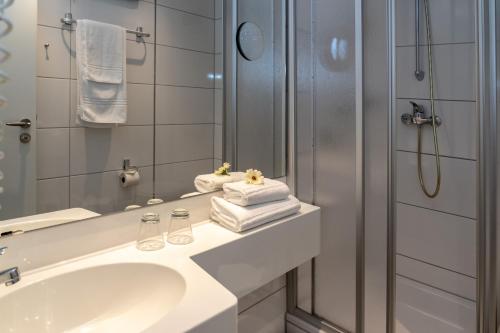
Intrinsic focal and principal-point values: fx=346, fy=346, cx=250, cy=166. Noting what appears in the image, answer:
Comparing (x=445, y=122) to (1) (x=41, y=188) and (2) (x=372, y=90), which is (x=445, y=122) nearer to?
(2) (x=372, y=90)

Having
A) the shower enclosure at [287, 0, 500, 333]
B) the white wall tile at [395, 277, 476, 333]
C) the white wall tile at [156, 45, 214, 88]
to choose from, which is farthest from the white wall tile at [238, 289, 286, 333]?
the white wall tile at [156, 45, 214, 88]

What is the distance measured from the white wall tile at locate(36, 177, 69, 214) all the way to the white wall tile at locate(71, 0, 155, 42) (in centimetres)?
52

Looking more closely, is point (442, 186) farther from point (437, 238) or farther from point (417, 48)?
point (417, 48)

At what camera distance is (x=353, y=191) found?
5.44 feet

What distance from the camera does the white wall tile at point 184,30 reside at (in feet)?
4.25

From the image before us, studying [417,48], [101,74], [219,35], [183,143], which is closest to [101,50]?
[101,74]

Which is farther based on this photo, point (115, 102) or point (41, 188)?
point (115, 102)

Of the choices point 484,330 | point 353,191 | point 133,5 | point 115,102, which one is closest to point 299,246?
point 353,191

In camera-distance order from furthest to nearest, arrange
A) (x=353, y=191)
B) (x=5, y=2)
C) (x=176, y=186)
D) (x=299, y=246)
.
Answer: (x=353, y=191) < (x=299, y=246) < (x=176, y=186) < (x=5, y=2)

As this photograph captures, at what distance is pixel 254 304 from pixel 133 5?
57.4 inches

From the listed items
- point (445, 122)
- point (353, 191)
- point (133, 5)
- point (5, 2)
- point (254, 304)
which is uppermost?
point (133, 5)

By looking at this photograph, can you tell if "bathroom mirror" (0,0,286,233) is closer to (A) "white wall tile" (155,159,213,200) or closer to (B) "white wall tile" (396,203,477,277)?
(A) "white wall tile" (155,159,213,200)

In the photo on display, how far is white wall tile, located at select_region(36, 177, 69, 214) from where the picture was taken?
104 centimetres

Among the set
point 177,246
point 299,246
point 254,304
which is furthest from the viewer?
point 254,304
